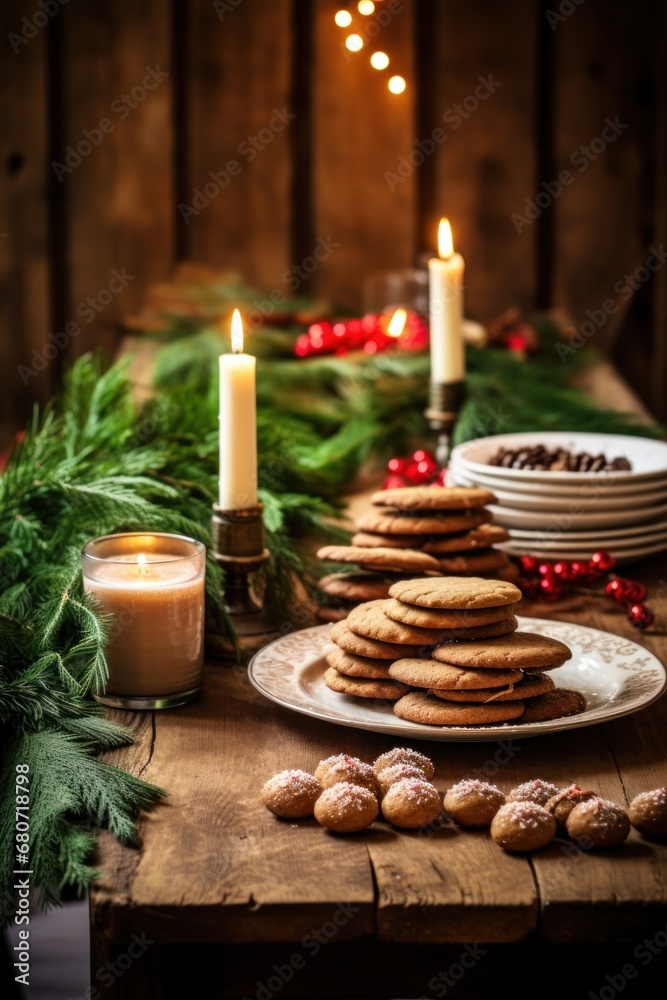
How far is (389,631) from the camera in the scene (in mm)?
991

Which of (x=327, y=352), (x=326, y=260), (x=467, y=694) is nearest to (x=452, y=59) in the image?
(x=326, y=260)

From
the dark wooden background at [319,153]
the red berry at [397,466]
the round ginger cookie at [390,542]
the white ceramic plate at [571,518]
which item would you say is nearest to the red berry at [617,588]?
the white ceramic plate at [571,518]

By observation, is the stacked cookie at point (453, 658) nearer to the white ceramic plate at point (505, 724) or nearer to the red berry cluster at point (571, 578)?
the white ceramic plate at point (505, 724)

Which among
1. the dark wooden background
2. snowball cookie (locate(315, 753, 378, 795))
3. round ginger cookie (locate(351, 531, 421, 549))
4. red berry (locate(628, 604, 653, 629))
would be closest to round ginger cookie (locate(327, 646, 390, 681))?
snowball cookie (locate(315, 753, 378, 795))

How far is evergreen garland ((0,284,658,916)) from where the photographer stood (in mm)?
899

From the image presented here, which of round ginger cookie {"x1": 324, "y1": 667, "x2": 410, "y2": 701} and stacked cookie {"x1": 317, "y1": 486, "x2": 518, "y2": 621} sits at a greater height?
stacked cookie {"x1": 317, "y1": 486, "x2": 518, "y2": 621}

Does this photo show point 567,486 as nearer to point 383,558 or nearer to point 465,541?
point 465,541

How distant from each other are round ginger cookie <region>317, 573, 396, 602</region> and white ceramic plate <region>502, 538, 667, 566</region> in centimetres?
28

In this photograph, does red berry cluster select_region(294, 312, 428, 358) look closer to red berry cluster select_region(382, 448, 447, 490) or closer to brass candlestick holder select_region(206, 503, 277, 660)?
red berry cluster select_region(382, 448, 447, 490)

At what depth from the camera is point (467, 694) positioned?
3.16 ft

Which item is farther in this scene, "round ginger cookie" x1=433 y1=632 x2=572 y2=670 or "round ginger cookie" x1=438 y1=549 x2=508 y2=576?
"round ginger cookie" x1=438 y1=549 x2=508 y2=576

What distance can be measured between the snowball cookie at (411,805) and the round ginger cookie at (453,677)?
108 mm

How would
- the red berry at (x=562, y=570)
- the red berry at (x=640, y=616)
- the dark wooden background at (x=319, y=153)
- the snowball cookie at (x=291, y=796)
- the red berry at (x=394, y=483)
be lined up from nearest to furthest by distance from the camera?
the snowball cookie at (x=291, y=796) → the red berry at (x=640, y=616) → the red berry at (x=562, y=570) → the red berry at (x=394, y=483) → the dark wooden background at (x=319, y=153)

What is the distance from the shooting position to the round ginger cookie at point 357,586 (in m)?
1.21
